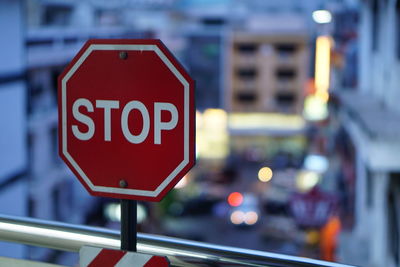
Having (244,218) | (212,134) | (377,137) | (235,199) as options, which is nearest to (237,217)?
(244,218)

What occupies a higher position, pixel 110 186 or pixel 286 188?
pixel 110 186

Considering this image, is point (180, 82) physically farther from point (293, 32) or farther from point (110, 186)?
point (293, 32)

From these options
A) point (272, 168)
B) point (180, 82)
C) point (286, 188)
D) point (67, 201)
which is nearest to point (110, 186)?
point (180, 82)

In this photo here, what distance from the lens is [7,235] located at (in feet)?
7.20

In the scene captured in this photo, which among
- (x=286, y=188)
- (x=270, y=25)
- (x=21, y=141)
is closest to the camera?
(x=21, y=141)

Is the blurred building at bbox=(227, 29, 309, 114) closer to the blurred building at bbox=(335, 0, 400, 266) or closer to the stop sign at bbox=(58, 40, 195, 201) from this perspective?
the blurred building at bbox=(335, 0, 400, 266)

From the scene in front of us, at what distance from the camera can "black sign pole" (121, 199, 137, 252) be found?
1.88 m

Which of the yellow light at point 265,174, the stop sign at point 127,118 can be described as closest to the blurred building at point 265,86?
the yellow light at point 265,174

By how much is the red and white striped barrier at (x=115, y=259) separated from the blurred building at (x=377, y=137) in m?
4.60

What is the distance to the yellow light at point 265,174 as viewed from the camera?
3540cm

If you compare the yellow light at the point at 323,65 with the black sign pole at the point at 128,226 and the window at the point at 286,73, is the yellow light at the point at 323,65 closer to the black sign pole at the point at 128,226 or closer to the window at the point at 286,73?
the window at the point at 286,73

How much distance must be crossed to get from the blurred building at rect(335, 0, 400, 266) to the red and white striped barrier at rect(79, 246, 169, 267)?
15.1ft

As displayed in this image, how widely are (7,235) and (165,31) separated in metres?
40.5

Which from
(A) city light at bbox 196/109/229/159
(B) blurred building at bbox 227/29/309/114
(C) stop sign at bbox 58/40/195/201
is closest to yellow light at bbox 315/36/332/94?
(A) city light at bbox 196/109/229/159
